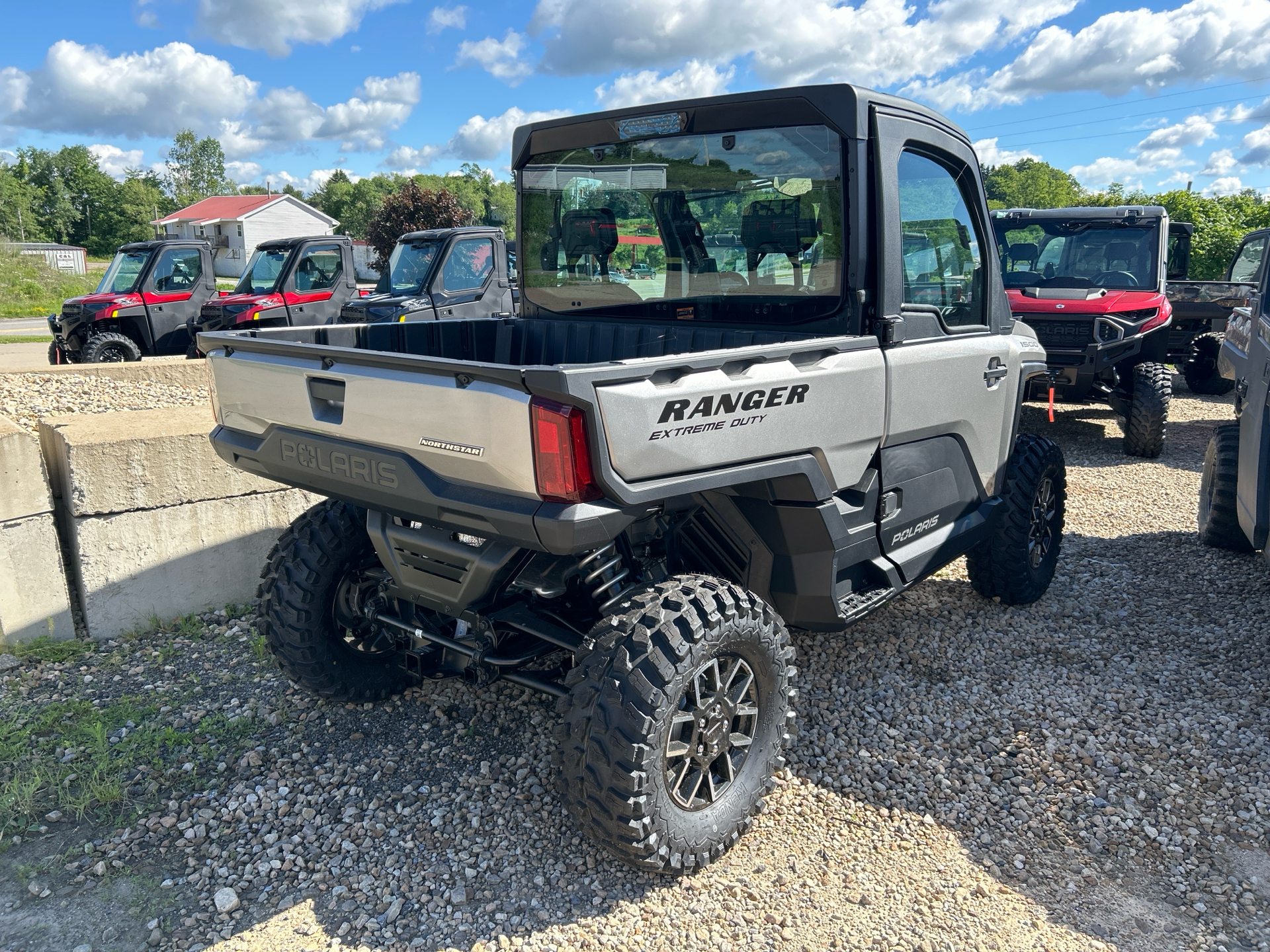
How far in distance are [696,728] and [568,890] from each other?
24.3 inches

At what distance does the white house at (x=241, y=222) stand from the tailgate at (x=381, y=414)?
65.4 metres

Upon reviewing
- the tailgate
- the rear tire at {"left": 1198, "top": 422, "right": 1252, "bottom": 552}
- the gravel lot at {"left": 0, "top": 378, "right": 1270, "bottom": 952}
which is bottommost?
the gravel lot at {"left": 0, "top": 378, "right": 1270, "bottom": 952}

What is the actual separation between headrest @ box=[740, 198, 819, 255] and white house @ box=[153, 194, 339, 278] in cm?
6564

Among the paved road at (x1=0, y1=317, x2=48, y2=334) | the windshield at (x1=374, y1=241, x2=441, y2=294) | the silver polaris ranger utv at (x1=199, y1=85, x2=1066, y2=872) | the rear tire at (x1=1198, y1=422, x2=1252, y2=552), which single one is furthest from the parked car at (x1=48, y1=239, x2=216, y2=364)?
the rear tire at (x1=1198, y1=422, x2=1252, y2=552)

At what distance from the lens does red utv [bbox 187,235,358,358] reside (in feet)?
40.3

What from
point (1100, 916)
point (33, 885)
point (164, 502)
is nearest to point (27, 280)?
point (164, 502)

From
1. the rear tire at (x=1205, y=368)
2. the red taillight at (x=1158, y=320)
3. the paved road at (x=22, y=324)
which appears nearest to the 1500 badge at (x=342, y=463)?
the red taillight at (x=1158, y=320)

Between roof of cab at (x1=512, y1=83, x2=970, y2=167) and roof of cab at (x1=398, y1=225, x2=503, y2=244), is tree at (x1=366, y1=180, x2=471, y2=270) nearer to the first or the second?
roof of cab at (x1=398, y1=225, x2=503, y2=244)

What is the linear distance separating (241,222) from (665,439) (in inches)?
2788

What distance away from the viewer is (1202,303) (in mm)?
9836

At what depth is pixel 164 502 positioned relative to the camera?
4.43m

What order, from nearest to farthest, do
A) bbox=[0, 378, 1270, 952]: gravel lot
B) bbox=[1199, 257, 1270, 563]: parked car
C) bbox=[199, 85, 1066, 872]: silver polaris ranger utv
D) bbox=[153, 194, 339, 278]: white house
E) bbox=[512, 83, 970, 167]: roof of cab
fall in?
bbox=[199, 85, 1066, 872]: silver polaris ranger utv → bbox=[0, 378, 1270, 952]: gravel lot → bbox=[512, 83, 970, 167]: roof of cab → bbox=[1199, 257, 1270, 563]: parked car → bbox=[153, 194, 339, 278]: white house

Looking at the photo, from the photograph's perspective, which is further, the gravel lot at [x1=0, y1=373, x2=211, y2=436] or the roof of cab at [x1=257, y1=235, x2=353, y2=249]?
the roof of cab at [x1=257, y1=235, x2=353, y2=249]

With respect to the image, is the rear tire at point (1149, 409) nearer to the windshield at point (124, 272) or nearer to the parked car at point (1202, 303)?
the parked car at point (1202, 303)
